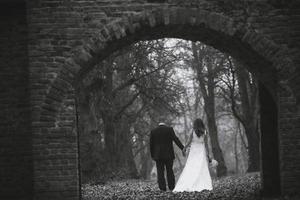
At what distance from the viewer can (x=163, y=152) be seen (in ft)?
44.4

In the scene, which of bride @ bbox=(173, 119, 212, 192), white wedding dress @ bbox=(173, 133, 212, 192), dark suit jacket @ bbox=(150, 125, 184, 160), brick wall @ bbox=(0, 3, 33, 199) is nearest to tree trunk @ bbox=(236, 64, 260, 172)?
bride @ bbox=(173, 119, 212, 192)

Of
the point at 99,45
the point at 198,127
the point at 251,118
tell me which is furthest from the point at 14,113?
the point at 251,118

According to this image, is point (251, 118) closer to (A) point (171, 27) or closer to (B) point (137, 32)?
(A) point (171, 27)

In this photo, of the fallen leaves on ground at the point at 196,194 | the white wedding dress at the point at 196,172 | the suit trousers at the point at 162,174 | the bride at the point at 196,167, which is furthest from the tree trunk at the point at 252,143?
the suit trousers at the point at 162,174

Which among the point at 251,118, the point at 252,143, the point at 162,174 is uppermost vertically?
the point at 251,118

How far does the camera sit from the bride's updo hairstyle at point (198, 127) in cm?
1363

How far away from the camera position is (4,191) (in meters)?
10.7

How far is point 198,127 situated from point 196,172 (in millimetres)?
1336

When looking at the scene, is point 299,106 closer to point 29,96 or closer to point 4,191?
point 29,96

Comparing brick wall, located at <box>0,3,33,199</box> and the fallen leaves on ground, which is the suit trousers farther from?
brick wall, located at <box>0,3,33,199</box>

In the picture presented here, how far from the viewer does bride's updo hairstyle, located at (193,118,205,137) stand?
537 inches

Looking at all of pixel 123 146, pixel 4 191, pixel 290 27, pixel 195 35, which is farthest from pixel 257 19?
pixel 123 146

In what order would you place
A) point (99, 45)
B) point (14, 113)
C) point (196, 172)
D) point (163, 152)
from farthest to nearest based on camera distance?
point (196, 172) → point (163, 152) → point (14, 113) → point (99, 45)

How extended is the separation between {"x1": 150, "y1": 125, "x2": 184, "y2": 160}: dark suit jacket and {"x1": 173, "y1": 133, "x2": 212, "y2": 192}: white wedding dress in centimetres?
78
